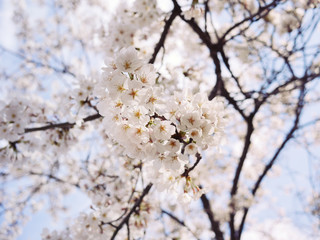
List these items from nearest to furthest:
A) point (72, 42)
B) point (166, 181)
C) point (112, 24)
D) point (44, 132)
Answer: point (166, 181) < point (44, 132) < point (112, 24) < point (72, 42)

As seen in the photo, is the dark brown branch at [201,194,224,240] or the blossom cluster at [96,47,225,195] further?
the dark brown branch at [201,194,224,240]

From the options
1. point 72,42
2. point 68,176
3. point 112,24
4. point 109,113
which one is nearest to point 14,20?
point 72,42

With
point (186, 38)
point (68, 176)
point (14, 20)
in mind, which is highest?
point (186, 38)

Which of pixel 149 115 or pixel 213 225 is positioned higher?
pixel 213 225

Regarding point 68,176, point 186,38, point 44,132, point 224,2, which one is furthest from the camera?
point 186,38

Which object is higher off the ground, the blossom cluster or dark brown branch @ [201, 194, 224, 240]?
dark brown branch @ [201, 194, 224, 240]

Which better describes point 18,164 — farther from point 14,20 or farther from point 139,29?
point 14,20

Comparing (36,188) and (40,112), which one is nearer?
(40,112)

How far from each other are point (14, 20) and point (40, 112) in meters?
5.98

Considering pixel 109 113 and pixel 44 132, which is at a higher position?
pixel 44 132

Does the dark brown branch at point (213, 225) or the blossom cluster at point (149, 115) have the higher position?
the dark brown branch at point (213, 225)

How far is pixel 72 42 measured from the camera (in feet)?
26.3

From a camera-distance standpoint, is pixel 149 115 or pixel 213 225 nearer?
pixel 149 115

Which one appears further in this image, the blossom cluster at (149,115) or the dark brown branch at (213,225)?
the dark brown branch at (213,225)
